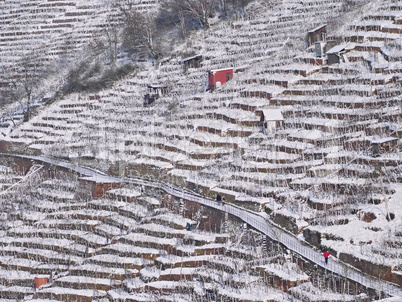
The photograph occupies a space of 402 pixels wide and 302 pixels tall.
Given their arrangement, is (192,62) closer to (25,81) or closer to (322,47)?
(322,47)

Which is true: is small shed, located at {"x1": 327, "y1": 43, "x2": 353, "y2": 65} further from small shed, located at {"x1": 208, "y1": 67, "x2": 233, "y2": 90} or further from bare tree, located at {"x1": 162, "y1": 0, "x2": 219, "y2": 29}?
bare tree, located at {"x1": 162, "y1": 0, "x2": 219, "y2": 29}

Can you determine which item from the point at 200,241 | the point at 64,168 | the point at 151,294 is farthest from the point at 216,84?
the point at 151,294

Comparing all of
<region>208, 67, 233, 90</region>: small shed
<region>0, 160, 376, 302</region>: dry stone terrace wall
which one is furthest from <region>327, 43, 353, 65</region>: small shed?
<region>0, 160, 376, 302</region>: dry stone terrace wall

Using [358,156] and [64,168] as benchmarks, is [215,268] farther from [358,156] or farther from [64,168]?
[64,168]

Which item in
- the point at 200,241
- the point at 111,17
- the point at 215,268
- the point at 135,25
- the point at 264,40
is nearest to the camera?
the point at 215,268

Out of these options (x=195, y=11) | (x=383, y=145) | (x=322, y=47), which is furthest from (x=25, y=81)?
(x=383, y=145)
